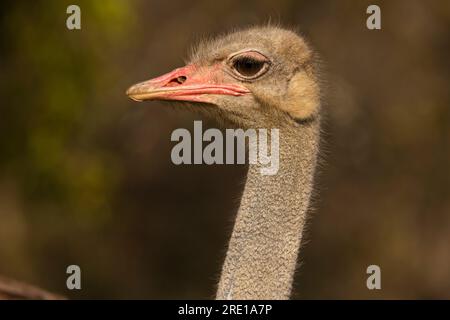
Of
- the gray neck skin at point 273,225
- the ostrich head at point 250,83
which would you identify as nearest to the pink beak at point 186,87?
the ostrich head at point 250,83

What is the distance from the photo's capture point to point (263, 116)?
3.97 m

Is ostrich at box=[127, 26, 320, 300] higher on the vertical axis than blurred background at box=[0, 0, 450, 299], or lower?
lower

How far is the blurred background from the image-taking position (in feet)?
32.2

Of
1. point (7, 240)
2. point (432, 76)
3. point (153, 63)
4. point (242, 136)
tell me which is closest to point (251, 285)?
point (242, 136)

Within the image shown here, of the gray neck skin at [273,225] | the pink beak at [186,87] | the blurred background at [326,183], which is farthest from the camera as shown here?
the blurred background at [326,183]

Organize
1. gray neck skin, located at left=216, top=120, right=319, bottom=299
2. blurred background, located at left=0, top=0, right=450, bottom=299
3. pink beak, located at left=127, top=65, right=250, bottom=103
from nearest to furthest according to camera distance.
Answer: gray neck skin, located at left=216, top=120, right=319, bottom=299, pink beak, located at left=127, top=65, right=250, bottom=103, blurred background, located at left=0, top=0, right=450, bottom=299

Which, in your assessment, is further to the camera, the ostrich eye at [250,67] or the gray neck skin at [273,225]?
the ostrich eye at [250,67]

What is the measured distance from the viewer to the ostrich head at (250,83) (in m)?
3.96

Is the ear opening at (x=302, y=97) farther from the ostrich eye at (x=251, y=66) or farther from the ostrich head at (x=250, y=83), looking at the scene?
the ostrich eye at (x=251, y=66)

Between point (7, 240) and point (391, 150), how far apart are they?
362cm

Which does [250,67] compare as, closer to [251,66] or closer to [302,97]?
[251,66]

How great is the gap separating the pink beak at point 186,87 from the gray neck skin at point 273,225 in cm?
28

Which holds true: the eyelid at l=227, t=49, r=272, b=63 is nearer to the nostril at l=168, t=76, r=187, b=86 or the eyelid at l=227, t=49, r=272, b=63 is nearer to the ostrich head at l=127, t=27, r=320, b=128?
the ostrich head at l=127, t=27, r=320, b=128

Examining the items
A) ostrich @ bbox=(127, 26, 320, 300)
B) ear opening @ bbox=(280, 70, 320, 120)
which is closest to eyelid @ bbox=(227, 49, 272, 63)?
ostrich @ bbox=(127, 26, 320, 300)
